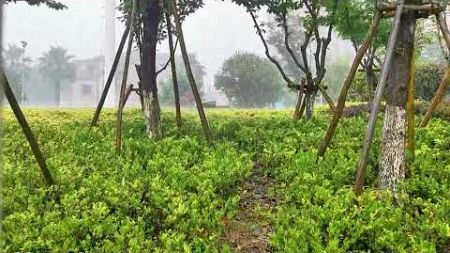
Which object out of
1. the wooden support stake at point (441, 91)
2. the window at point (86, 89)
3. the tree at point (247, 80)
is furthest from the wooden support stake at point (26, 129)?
the window at point (86, 89)

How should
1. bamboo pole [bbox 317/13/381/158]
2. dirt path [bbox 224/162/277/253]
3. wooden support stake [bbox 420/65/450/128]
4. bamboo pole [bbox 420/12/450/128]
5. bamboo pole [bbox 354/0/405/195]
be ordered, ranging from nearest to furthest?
dirt path [bbox 224/162/277/253] < bamboo pole [bbox 354/0/405/195] < bamboo pole [bbox 317/13/381/158] < bamboo pole [bbox 420/12/450/128] < wooden support stake [bbox 420/65/450/128]

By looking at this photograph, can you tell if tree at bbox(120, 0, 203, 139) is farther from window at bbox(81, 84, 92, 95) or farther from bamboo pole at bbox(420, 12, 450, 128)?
window at bbox(81, 84, 92, 95)

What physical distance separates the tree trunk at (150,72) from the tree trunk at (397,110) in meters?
4.30

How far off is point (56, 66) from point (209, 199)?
45368mm

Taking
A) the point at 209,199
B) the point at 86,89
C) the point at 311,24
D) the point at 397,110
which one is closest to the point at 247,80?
the point at 311,24

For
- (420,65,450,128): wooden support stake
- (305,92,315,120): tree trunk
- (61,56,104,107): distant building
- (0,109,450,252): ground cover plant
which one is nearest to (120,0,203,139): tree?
(0,109,450,252): ground cover plant

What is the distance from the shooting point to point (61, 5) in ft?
40.9

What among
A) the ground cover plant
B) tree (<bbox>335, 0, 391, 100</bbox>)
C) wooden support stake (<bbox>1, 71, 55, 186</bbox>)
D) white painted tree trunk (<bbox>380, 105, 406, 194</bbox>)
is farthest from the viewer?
tree (<bbox>335, 0, 391, 100</bbox>)

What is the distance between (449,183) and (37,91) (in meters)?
48.8

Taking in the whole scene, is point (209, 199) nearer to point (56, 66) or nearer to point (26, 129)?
point (26, 129)

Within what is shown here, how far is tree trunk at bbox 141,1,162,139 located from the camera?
8.83m

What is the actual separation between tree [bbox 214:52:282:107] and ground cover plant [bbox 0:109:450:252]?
26120mm

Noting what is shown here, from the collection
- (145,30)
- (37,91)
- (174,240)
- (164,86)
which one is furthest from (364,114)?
(37,91)

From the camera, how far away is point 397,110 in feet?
18.0
